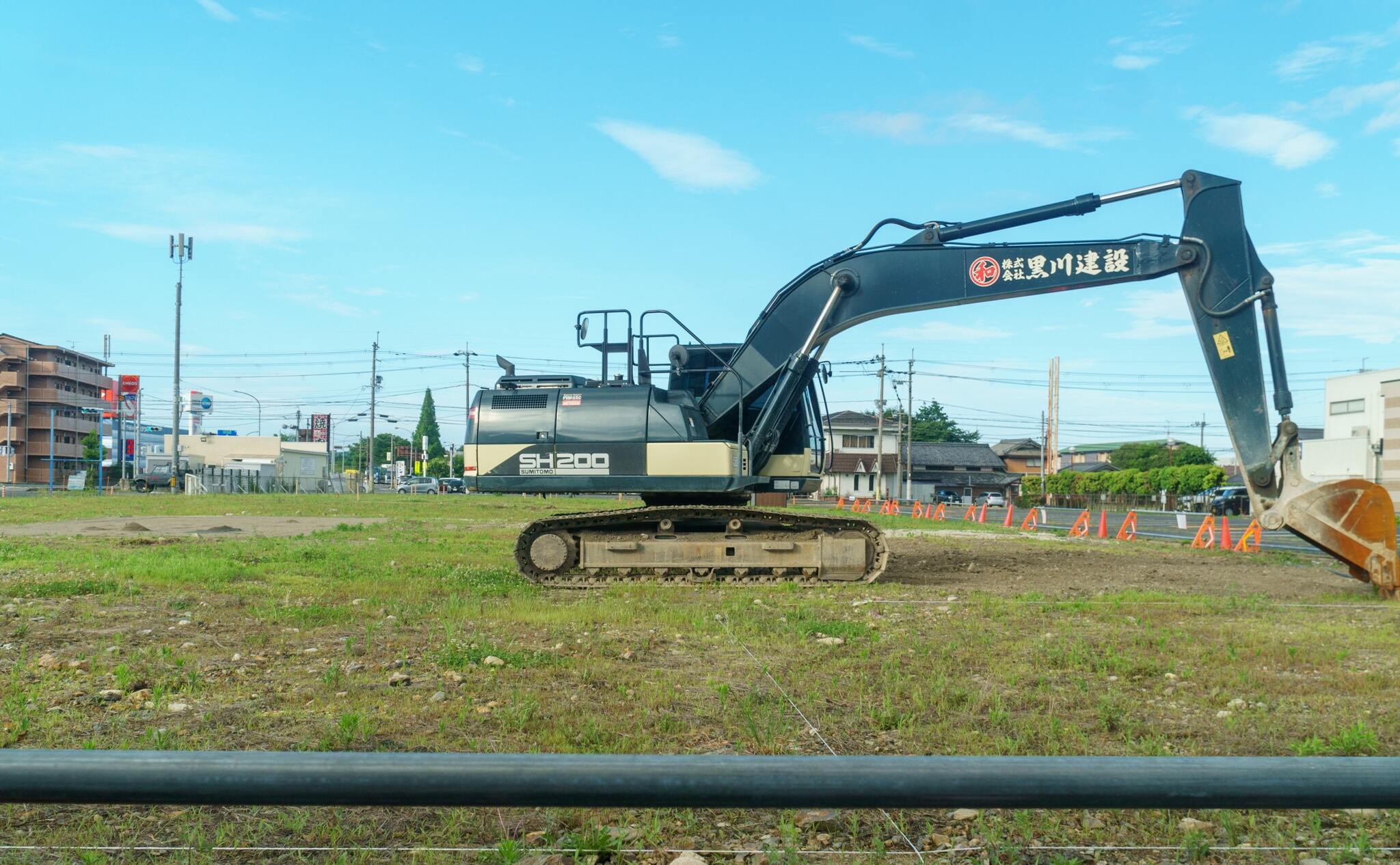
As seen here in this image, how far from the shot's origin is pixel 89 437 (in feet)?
297

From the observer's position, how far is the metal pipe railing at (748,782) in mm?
1504

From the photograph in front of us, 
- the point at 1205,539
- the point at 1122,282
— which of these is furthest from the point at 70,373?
the point at 1122,282

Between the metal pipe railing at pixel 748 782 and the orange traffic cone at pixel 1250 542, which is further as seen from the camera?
the orange traffic cone at pixel 1250 542

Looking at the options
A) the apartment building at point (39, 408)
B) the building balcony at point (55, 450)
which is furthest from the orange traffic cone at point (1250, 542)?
the building balcony at point (55, 450)

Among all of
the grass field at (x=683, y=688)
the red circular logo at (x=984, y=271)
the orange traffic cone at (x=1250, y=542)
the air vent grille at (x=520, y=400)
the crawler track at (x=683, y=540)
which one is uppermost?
the red circular logo at (x=984, y=271)

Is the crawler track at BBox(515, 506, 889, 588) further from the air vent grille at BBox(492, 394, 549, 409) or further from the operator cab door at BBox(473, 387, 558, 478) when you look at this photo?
the air vent grille at BBox(492, 394, 549, 409)

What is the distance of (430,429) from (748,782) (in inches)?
5551

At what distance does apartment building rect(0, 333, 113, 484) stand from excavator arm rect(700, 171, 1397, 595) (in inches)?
3262

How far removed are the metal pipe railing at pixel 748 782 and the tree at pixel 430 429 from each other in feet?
431

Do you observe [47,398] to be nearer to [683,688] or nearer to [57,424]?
[57,424]

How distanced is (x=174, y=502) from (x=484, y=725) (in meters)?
38.9

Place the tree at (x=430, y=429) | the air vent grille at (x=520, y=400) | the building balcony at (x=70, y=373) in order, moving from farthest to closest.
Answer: the tree at (x=430, y=429) → the building balcony at (x=70, y=373) → the air vent grille at (x=520, y=400)

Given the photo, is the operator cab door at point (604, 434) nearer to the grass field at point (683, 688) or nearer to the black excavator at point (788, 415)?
the black excavator at point (788, 415)

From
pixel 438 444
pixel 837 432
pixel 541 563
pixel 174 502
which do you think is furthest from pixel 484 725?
pixel 438 444
